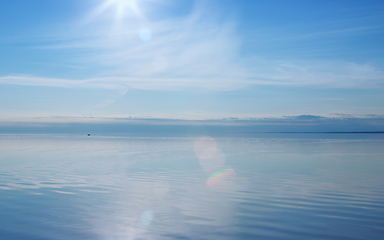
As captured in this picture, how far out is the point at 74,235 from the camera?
12.0 meters

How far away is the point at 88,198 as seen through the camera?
62.0 ft

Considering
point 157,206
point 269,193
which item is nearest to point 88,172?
point 157,206

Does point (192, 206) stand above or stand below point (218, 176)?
below

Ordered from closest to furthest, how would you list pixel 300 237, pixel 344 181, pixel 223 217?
pixel 300 237 < pixel 223 217 < pixel 344 181

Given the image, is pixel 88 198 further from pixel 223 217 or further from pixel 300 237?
pixel 300 237

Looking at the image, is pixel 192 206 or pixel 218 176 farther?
pixel 218 176

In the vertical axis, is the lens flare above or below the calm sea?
above

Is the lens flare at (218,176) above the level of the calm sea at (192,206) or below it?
above

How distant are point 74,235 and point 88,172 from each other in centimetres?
1970

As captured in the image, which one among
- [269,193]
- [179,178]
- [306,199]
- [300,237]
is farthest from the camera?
[179,178]

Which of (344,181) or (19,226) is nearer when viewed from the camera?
(19,226)

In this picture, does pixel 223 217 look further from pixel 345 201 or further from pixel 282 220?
pixel 345 201

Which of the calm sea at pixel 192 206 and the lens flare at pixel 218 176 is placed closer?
the calm sea at pixel 192 206

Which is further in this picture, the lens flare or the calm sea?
the lens flare
